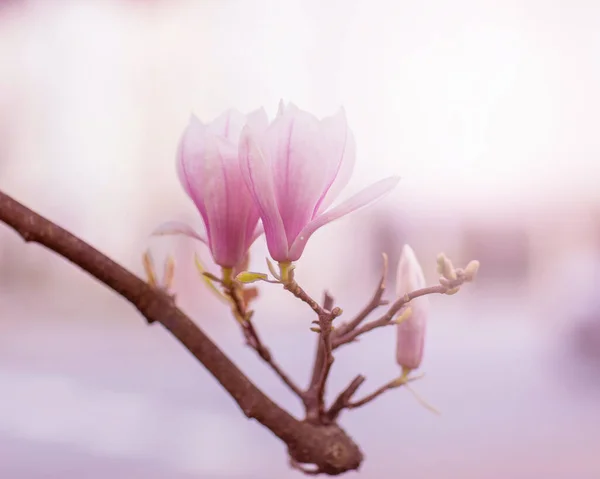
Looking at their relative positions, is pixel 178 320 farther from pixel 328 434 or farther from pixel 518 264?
pixel 518 264

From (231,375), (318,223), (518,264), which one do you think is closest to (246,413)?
(231,375)

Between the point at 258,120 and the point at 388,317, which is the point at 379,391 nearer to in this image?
the point at 388,317

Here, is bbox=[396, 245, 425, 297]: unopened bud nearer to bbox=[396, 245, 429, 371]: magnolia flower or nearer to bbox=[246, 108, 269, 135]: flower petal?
bbox=[396, 245, 429, 371]: magnolia flower

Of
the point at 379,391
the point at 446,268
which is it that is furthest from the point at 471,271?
the point at 379,391

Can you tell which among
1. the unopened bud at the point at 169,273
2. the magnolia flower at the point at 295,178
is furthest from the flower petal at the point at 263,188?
the unopened bud at the point at 169,273

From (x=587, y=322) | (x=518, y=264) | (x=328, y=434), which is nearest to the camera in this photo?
(x=328, y=434)

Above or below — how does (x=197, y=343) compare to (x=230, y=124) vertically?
below

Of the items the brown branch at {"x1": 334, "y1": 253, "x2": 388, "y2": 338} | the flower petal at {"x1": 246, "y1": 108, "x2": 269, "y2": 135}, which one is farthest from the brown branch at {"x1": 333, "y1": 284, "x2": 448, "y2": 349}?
the flower petal at {"x1": 246, "y1": 108, "x2": 269, "y2": 135}
